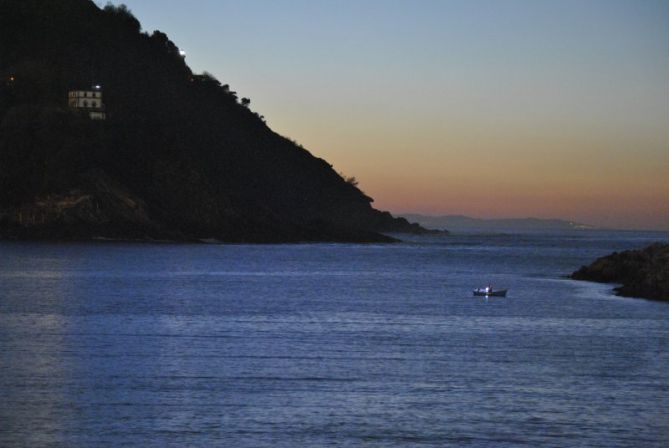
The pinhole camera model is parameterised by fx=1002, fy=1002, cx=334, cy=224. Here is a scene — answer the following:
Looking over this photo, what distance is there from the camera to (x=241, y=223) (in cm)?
17450

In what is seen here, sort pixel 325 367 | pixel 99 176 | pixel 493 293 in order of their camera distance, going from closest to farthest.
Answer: pixel 325 367, pixel 493 293, pixel 99 176

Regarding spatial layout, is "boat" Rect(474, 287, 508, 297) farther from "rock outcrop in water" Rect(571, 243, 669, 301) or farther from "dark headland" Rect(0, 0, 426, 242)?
"dark headland" Rect(0, 0, 426, 242)

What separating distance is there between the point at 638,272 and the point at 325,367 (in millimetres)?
46527

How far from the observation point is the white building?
180 metres

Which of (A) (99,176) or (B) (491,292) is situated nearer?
(B) (491,292)

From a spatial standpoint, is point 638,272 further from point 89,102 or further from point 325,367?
point 89,102

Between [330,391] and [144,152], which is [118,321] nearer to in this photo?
[330,391]

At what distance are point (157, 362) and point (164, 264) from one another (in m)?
71.9

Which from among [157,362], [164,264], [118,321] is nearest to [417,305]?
[118,321]

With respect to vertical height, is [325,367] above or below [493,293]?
below

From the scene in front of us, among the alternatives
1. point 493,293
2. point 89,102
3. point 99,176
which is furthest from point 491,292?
point 89,102

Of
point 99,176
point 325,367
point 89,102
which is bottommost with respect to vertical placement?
point 325,367

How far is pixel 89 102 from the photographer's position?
593 ft

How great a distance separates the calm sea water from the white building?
10843 cm
